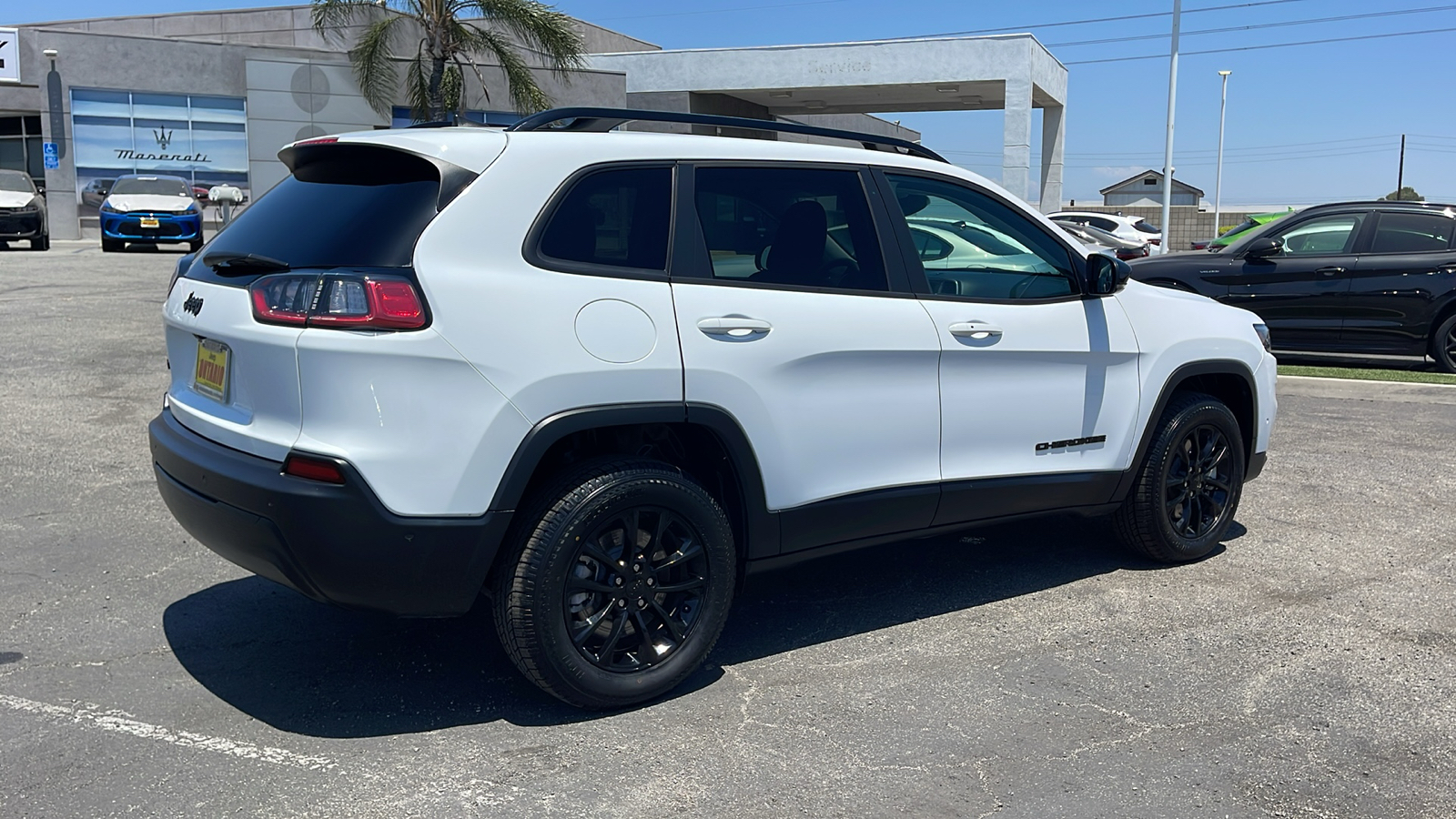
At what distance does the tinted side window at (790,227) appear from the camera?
401cm

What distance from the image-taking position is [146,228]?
74.4 feet

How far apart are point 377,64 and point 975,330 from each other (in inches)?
1093

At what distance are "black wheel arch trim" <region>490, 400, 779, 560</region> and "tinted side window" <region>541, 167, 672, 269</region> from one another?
456 mm

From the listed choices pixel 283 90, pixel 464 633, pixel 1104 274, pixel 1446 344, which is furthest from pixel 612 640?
pixel 283 90

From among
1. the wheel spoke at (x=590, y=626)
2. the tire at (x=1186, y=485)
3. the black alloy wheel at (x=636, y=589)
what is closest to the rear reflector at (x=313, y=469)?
the black alloy wheel at (x=636, y=589)

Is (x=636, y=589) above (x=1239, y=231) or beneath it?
beneath

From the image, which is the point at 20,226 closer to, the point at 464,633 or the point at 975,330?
the point at 464,633

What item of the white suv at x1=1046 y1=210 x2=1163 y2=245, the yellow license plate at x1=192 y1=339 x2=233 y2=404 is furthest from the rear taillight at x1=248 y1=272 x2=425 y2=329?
the white suv at x1=1046 y1=210 x2=1163 y2=245

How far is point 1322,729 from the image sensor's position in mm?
3725

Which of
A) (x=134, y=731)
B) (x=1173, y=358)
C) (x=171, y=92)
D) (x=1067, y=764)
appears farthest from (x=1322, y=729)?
(x=171, y=92)

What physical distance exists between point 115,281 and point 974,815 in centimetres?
1612

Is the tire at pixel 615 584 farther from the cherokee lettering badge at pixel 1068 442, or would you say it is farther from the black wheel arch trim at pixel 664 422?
the cherokee lettering badge at pixel 1068 442

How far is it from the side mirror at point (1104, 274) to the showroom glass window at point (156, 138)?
103 feet

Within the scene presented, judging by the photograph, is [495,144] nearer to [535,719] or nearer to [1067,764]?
[535,719]
